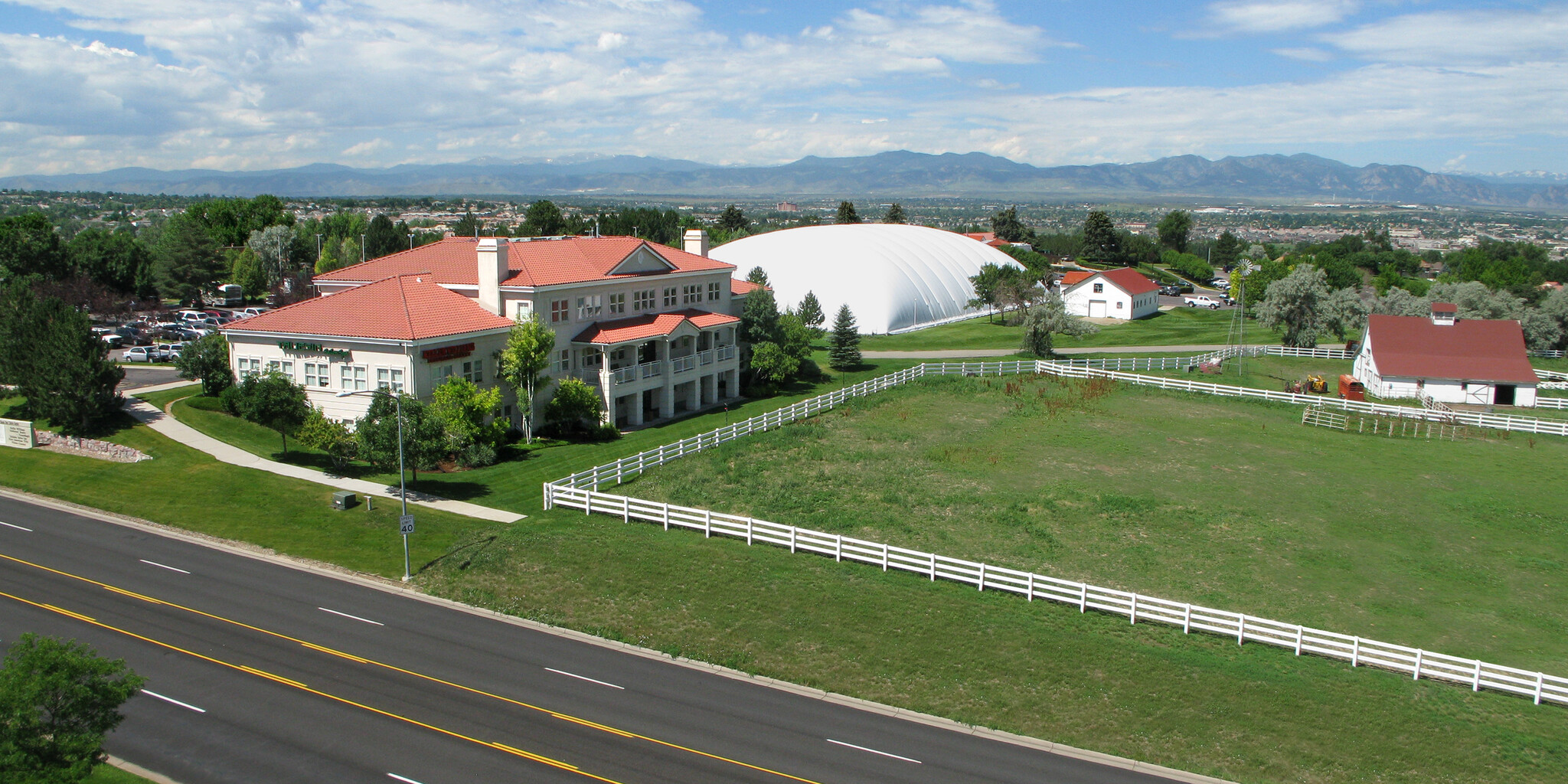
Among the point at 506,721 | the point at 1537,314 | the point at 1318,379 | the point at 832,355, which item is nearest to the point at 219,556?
the point at 506,721

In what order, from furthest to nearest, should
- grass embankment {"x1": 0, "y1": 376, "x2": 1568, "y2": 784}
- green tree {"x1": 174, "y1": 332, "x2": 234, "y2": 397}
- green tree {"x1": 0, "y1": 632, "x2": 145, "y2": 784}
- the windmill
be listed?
the windmill
green tree {"x1": 174, "y1": 332, "x2": 234, "y2": 397}
grass embankment {"x1": 0, "y1": 376, "x2": 1568, "y2": 784}
green tree {"x1": 0, "y1": 632, "x2": 145, "y2": 784}

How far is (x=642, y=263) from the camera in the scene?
184ft

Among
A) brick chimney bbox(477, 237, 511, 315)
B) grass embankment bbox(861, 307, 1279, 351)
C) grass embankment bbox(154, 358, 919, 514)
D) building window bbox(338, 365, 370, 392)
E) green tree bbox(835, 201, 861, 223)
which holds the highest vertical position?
green tree bbox(835, 201, 861, 223)

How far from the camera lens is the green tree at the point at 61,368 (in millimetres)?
42188

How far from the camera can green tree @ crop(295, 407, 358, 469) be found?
3916 centimetres

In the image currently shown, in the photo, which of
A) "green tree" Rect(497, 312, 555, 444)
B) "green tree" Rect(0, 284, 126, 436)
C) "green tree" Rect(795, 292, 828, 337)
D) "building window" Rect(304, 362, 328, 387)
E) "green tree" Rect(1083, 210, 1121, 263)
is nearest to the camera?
"green tree" Rect(0, 284, 126, 436)

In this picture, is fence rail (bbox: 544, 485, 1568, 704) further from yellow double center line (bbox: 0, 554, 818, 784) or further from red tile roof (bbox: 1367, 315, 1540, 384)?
red tile roof (bbox: 1367, 315, 1540, 384)

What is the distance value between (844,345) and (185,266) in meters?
65.3

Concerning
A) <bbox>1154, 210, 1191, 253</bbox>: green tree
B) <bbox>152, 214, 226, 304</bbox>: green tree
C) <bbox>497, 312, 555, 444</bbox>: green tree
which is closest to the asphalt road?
<bbox>497, 312, 555, 444</bbox>: green tree

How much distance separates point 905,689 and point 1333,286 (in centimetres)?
12593

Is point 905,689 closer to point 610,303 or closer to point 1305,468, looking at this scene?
point 1305,468

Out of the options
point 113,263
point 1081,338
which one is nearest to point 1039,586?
point 1081,338

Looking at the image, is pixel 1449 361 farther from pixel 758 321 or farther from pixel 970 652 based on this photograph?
pixel 970 652

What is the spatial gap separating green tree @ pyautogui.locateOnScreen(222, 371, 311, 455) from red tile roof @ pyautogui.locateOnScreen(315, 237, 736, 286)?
11.1m
